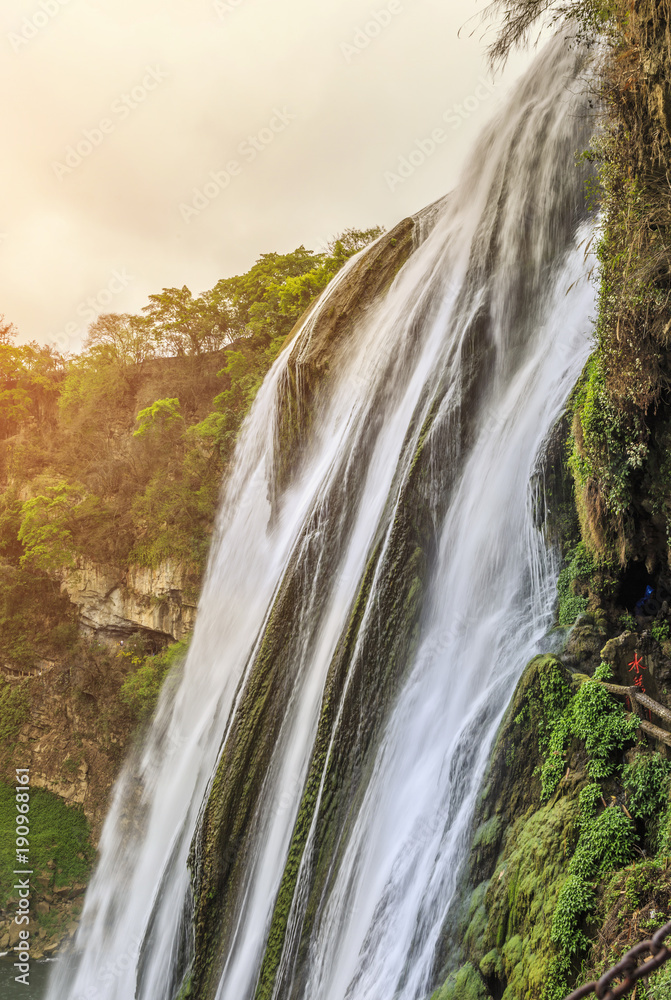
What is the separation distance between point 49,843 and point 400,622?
50.1 feet

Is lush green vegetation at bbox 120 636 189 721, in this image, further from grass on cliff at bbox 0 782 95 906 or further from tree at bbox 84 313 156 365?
tree at bbox 84 313 156 365

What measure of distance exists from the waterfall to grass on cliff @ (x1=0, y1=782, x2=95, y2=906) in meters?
7.22

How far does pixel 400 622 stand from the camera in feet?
21.2

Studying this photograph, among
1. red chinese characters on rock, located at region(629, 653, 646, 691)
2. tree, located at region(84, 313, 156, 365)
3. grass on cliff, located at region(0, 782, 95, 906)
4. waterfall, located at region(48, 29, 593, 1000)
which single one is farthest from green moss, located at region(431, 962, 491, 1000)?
tree, located at region(84, 313, 156, 365)

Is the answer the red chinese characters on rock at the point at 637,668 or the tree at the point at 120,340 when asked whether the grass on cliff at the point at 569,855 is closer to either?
the red chinese characters on rock at the point at 637,668

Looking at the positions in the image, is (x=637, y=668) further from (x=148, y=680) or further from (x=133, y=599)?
(x=133, y=599)

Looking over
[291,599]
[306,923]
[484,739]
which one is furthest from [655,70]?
[306,923]

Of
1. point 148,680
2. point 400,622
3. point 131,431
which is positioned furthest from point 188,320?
point 400,622

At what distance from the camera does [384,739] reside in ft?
19.8

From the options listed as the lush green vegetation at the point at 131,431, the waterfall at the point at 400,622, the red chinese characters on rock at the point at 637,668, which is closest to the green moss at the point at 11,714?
the lush green vegetation at the point at 131,431

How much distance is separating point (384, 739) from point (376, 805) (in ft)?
1.93

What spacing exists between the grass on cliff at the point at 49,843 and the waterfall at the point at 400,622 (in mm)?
7220

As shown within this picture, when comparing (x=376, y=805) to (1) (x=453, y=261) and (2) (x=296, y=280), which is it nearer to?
(1) (x=453, y=261)

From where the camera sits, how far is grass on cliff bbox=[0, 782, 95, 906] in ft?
53.0
